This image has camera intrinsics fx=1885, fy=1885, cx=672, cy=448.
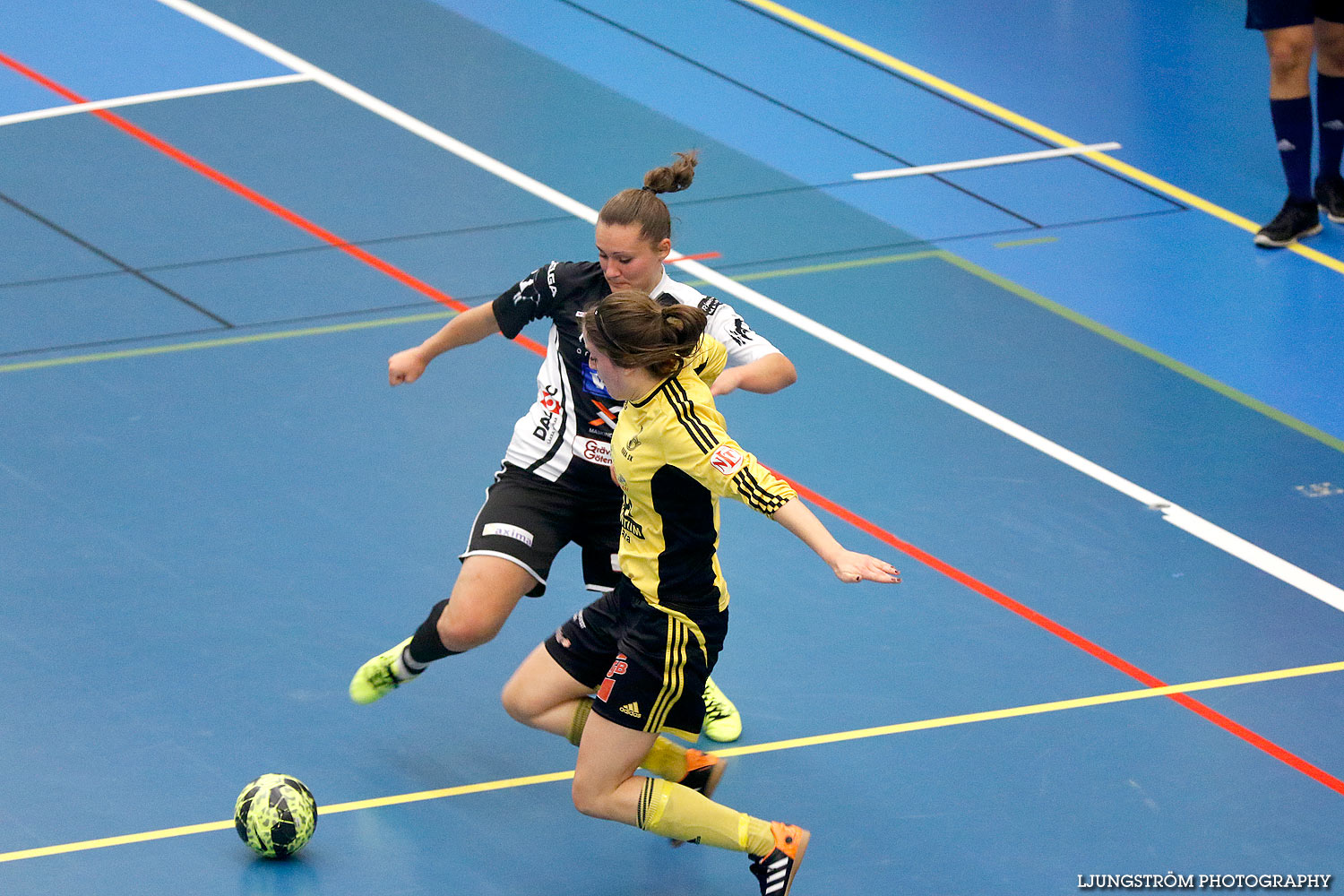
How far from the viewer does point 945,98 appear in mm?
12219

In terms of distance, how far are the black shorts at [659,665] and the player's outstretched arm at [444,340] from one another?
43.0 inches

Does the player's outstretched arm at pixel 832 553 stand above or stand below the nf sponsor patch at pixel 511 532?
above

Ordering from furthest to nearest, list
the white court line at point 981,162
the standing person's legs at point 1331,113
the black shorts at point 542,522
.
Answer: the white court line at point 981,162 → the standing person's legs at point 1331,113 → the black shorts at point 542,522

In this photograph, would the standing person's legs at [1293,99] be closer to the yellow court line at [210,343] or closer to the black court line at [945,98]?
the black court line at [945,98]

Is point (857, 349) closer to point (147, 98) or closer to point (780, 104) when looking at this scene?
point (780, 104)

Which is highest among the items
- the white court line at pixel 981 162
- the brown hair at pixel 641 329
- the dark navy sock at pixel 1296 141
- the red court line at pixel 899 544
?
the brown hair at pixel 641 329

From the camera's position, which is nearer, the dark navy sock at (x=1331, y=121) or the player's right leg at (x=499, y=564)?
the player's right leg at (x=499, y=564)

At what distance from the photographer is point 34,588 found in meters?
6.68

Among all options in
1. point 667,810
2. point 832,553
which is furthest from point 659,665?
point 832,553

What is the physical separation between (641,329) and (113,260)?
534cm

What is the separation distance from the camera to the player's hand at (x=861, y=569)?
14.9 ft

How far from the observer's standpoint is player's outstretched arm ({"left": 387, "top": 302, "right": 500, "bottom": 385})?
232 inches

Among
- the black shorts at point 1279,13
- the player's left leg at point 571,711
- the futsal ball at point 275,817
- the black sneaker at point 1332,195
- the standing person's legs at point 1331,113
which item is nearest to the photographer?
the futsal ball at point 275,817

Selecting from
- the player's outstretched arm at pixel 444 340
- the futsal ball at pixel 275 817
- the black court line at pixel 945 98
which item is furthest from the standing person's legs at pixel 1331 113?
the futsal ball at pixel 275 817
